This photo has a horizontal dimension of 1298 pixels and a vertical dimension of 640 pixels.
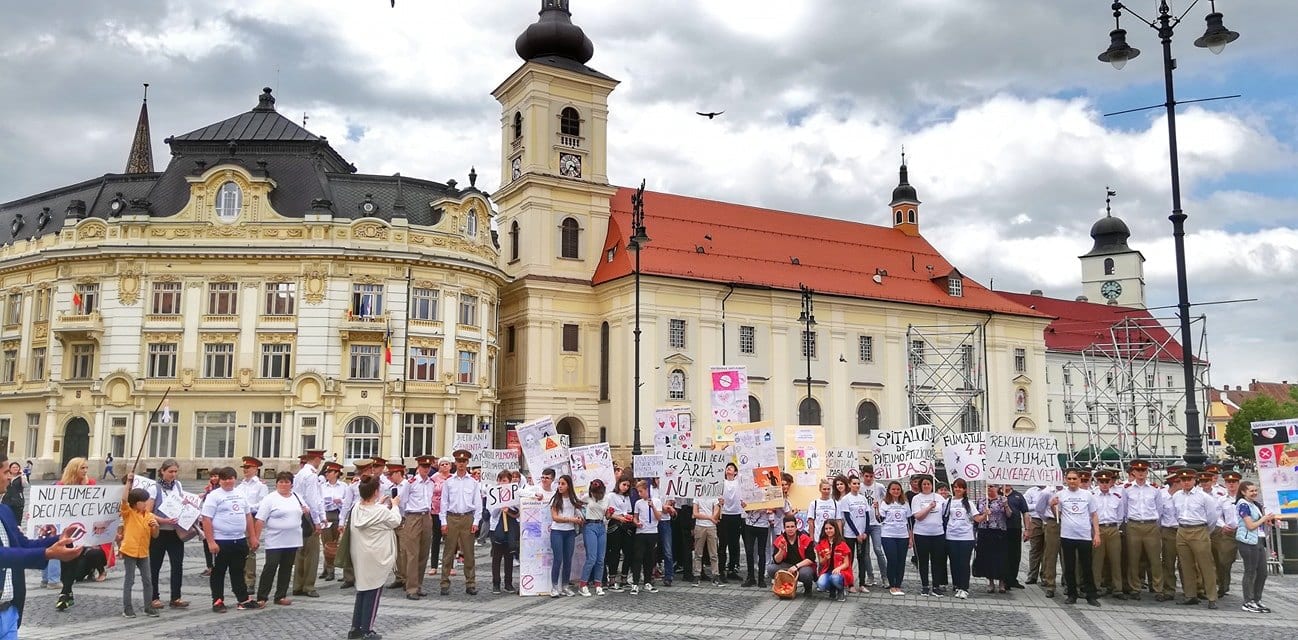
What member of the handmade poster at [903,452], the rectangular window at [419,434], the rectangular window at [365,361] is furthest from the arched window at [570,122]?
the handmade poster at [903,452]

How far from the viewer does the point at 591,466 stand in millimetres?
15602

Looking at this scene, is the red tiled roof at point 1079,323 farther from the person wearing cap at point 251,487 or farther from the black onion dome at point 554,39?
the person wearing cap at point 251,487

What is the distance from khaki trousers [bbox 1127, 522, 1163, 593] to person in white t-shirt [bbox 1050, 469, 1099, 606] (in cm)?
66

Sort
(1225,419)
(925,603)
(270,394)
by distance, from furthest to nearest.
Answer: (1225,419) → (270,394) → (925,603)

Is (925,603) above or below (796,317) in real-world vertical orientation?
below

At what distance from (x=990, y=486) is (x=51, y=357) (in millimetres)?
41602

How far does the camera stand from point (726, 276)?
51.1 m

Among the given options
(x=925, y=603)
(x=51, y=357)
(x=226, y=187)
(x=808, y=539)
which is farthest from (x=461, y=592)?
(x=51, y=357)

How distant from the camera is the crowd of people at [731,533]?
484 inches

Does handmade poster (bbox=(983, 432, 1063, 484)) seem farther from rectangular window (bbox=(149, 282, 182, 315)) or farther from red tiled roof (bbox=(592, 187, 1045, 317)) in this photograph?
rectangular window (bbox=(149, 282, 182, 315))

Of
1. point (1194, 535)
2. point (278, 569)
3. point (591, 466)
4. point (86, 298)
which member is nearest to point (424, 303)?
point (86, 298)

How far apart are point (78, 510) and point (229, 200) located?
112ft

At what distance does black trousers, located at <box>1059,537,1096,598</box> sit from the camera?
1345 cm

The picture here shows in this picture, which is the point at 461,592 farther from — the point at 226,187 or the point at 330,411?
the point at 226,187
